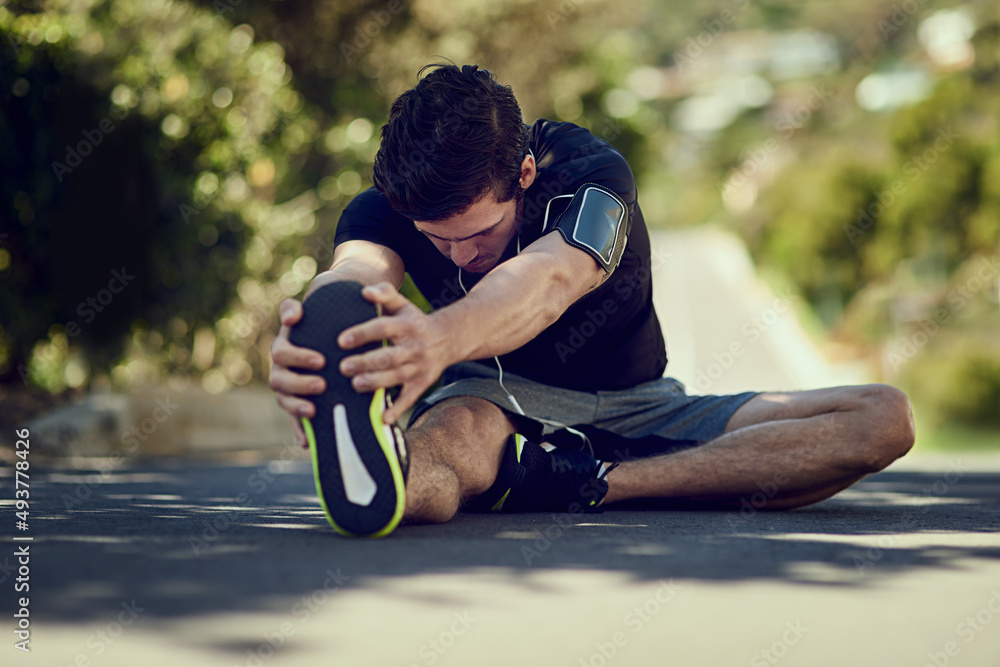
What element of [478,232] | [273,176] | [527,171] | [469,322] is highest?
[273,176]

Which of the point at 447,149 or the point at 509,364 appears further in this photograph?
the point at 509,364

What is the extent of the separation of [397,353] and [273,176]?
314 inches

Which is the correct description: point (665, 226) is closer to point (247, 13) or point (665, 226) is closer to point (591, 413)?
point (247, 13)

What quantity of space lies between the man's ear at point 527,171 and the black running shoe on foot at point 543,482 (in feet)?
2.44

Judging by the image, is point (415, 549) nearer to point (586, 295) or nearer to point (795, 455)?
point (586, 295)

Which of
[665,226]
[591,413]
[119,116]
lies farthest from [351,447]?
[665,226]

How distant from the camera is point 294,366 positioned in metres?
2.21

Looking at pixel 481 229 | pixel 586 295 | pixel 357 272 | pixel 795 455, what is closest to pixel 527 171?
pixel 481 229

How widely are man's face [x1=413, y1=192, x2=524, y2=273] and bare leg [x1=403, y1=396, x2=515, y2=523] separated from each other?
16.9 inches

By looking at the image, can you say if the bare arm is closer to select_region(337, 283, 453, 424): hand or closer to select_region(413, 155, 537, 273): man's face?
select_region(337, 283, 453, 424): hand

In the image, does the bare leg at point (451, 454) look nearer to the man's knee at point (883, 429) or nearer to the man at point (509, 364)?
the man at point (509, 364)

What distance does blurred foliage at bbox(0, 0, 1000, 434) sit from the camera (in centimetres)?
709

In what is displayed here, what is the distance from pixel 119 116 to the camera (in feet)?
24.5

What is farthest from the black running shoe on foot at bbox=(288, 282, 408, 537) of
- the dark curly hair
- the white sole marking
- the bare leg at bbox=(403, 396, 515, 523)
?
the dark curly hair
